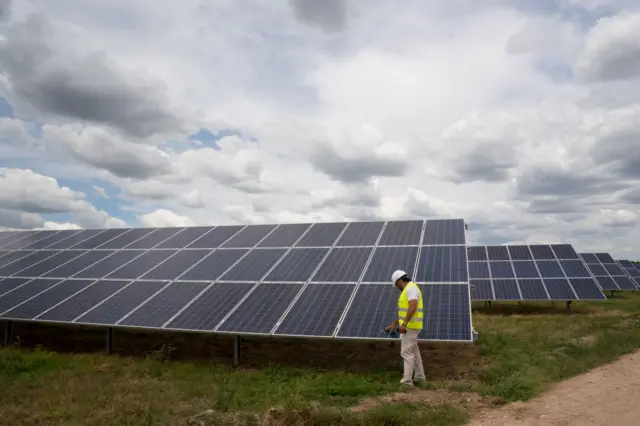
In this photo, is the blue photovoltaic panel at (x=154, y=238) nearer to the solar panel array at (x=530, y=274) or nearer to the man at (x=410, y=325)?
the man at (x=410, y=325)

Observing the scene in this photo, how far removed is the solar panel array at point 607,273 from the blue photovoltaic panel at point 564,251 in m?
6.53

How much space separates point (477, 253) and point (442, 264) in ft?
63.6

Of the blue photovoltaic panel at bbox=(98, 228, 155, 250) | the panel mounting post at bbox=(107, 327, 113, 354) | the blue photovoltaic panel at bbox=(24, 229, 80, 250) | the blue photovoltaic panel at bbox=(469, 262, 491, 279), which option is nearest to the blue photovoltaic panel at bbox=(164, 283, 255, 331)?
the panel mounting post at bbox=(107, 327, 113, 354)

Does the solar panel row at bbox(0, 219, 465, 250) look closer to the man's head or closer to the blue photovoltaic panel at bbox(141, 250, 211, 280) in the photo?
the blue photovoltaic panel at bbox(141, 250, 211, 280)

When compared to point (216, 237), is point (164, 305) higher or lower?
lower

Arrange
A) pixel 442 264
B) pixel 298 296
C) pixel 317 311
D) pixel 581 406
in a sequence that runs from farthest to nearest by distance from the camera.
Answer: pixel 442 264 → pixel 298 296 → pixel 317 311 → pixel 581 406

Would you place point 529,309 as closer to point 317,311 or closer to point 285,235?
point 285,235

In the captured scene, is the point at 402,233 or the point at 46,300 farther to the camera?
the point at 402,233


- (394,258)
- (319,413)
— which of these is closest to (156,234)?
(394,258)

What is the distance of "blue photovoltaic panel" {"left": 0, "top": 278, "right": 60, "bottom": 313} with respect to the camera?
1504 centimetres

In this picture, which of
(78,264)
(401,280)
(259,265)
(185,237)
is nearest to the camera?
(401,280)

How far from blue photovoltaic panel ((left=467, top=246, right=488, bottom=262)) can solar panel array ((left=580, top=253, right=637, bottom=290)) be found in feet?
32.0

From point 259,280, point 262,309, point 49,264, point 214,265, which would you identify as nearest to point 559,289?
point 259,280

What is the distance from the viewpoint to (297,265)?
14.0 m
